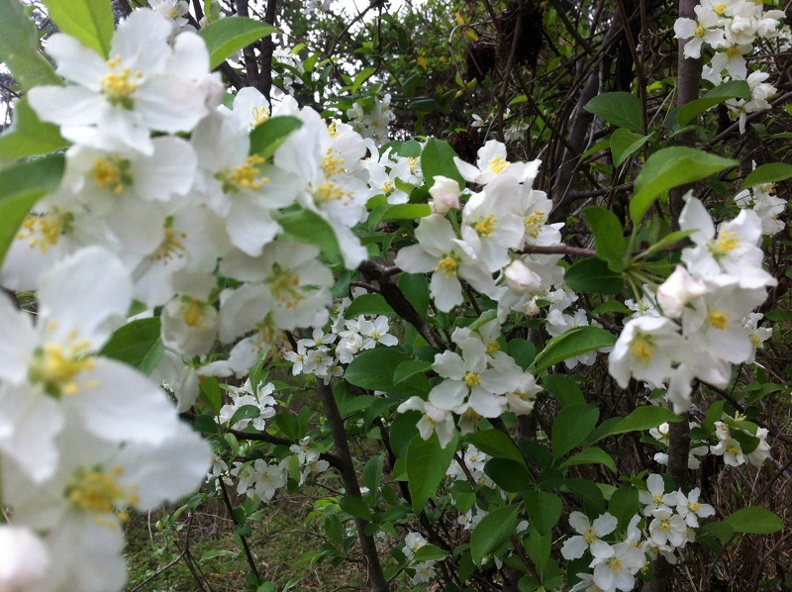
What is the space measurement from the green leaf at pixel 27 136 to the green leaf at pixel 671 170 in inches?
30.9

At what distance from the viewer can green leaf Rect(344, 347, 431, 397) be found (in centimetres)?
122

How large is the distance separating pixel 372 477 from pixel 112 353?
60.7 inches

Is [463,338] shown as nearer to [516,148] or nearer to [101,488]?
[101,488]

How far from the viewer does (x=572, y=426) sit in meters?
1.33

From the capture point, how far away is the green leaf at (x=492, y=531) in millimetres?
1311

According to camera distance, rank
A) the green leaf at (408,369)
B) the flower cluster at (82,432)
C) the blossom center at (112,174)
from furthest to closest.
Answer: the green leaf at (408,369) → the blossom center at (112,174) → the flower cluster at (82,432)

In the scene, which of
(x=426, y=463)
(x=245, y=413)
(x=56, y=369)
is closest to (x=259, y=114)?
(x=56, y=369)

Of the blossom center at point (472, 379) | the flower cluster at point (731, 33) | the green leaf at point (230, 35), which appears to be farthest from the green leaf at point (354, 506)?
the flower cluster at point (731, 33)

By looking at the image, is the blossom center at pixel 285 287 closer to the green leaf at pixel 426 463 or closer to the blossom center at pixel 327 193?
the blossom center at pixel 327 193

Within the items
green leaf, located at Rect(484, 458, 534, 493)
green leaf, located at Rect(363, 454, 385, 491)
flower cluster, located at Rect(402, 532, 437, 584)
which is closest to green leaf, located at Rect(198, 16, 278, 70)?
green leaf, located at Rect(484, 458, 534, 493)

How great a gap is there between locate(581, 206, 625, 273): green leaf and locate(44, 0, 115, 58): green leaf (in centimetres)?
73

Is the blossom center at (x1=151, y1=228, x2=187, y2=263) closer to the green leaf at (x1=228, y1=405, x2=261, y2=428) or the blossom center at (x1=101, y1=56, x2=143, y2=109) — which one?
the blossom center at (x1=101, y1=56, x2=143, y2=109)

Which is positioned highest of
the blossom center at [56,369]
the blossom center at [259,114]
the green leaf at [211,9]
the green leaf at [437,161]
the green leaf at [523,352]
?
the green leaf at [211,9]

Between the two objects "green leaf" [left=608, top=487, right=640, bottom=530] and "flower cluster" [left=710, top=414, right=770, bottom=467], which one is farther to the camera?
"flower cluster" [left=710, top=414, right=770, bottom=467]
